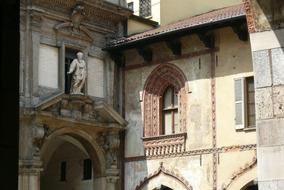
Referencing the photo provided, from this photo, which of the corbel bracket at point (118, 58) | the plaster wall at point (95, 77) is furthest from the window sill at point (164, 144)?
the corbel bracket at point (118, 58)

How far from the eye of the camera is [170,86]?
2083 centimetres

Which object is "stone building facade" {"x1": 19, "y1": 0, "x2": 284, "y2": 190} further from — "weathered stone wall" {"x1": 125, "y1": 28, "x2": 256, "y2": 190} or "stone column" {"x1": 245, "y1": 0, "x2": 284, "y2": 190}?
"stone column" {"x1": 245, "y1": 0, "x2": 284, "y2": 190}

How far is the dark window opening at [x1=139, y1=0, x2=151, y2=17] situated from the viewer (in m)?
24.9

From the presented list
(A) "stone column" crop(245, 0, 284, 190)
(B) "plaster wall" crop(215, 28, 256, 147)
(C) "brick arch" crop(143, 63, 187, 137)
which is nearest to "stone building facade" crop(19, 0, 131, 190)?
(C) "brick arch" crop(143, 63, 187, 137)

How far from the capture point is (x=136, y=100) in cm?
2142

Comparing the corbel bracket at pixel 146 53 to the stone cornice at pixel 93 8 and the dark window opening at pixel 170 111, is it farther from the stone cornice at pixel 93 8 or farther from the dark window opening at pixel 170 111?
the stone cornice at pixel 93 8

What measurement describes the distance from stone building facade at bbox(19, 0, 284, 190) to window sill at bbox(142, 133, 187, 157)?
32mm

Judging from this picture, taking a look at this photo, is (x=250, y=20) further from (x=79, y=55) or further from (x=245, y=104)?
(x=79, y=55)

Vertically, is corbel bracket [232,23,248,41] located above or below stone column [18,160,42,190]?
above

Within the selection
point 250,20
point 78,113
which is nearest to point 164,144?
point 78,113

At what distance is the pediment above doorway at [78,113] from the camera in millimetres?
19391

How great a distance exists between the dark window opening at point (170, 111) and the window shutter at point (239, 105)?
2.49 meters
